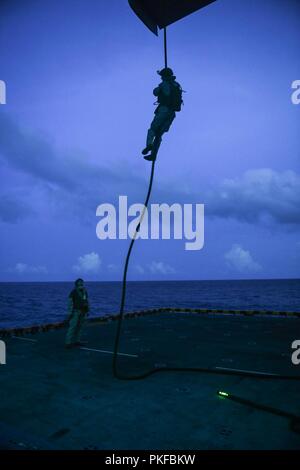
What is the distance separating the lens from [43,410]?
4.93 m

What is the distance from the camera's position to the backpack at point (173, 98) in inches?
187

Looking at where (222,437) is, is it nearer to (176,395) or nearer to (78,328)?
(176,395)

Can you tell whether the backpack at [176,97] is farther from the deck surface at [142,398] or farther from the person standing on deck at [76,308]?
the person standing on deck at [76,308]

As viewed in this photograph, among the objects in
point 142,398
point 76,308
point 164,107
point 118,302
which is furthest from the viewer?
point 118,302

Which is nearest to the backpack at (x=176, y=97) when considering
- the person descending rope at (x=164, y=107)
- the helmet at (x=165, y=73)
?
the person descending rope at (x=164, y=107)

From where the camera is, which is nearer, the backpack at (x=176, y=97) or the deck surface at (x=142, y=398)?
the deck surface at (x=142, y=398)

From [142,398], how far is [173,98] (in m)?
5.46

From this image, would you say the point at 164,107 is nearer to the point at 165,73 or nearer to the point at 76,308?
the point at 165,73

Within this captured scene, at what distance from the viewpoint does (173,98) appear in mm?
4777

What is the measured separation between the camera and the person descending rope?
4.73 meters

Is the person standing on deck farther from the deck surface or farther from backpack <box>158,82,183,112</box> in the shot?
backpack <box>158,82,183,112</box>

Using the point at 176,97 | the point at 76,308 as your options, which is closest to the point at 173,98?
the point at 176,97

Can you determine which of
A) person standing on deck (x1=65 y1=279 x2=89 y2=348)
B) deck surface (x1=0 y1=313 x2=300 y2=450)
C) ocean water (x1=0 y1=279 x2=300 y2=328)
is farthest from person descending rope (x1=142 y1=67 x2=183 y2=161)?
ocean water (x1=0 y1=279 x2=300 y2=328)
